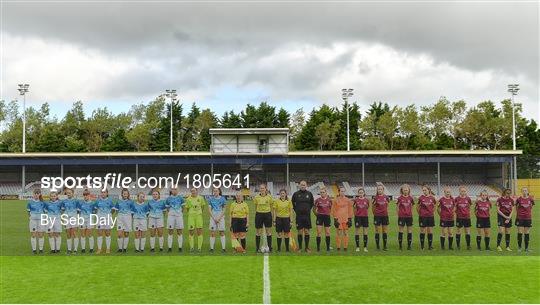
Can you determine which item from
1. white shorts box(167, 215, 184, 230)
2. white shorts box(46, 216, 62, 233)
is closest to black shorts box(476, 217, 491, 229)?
white shorts box(167, 215, 184, 230)

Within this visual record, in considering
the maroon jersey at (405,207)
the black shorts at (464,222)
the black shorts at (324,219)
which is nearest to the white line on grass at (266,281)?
the black shorts at (324,219)

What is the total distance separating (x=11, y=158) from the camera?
151 feet

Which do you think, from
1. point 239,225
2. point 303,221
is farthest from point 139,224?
point 303,221

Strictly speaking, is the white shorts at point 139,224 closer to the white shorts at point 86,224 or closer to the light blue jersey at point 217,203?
the white shorts at point 86,224

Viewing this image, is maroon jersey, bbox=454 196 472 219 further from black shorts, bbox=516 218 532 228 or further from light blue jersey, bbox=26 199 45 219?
light blue jersey, bbox=26 199 45 219

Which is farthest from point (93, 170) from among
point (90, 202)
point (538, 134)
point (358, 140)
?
point (538, 134)

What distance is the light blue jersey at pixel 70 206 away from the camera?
13.0m

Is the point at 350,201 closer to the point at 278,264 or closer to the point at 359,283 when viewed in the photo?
the point at 278,264

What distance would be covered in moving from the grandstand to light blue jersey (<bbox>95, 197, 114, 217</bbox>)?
3045cm

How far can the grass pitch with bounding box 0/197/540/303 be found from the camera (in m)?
8.15

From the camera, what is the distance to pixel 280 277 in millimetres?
9523

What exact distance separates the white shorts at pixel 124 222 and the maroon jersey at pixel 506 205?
9.81 m

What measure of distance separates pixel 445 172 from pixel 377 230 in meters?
40.2

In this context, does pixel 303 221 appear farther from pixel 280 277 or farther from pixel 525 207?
pixel 525 207
